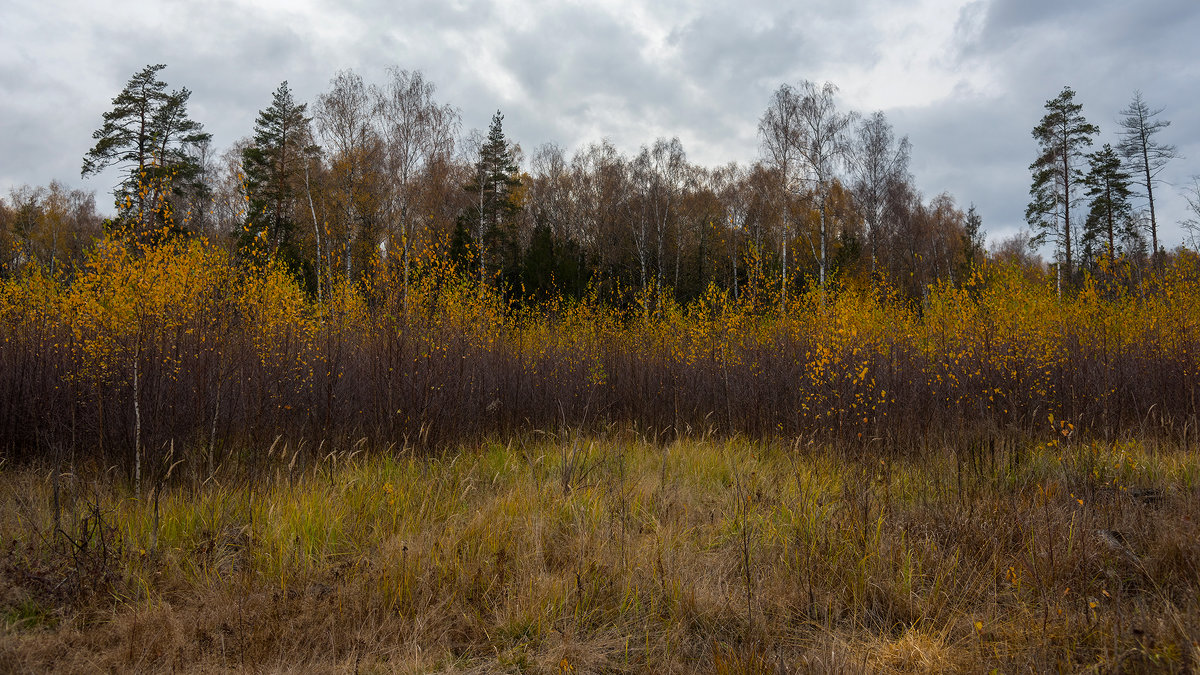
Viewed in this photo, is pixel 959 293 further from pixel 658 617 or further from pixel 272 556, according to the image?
pixel 272 556

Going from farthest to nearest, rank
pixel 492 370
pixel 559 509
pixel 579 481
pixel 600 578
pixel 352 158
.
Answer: pixel 352 158
pixel 492 370
pixel 579 481
pixel 559 509
pixel 600 578

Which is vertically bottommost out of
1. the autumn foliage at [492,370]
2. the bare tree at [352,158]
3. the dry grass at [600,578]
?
the dry grass at [600,578]

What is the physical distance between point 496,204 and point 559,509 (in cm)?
2193

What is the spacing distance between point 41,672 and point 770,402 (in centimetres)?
596

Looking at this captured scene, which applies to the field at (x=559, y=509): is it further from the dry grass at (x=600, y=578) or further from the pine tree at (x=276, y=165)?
the pine tree at (x=276, y=165)

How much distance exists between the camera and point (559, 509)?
3.56 metres

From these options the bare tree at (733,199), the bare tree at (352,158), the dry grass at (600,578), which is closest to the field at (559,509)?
the dry grass at (600,578)

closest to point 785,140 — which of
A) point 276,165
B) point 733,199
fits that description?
point 733,199

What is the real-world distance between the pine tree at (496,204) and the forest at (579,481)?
14.6m

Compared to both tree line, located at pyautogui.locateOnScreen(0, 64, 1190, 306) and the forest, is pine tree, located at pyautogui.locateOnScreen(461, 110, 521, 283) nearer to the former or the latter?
tree line, located at pyautogui.locateOnScreen(0, 64, 1190, 306)

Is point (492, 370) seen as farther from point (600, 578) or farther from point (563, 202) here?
point (563, 202)

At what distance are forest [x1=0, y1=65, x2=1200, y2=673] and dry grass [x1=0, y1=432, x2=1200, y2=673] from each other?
0.07 ft

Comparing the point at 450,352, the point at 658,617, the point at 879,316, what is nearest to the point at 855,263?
the point at 879,316

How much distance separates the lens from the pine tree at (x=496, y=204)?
23531 mm
